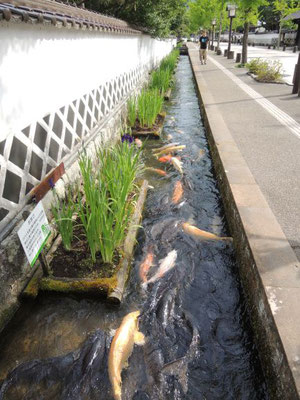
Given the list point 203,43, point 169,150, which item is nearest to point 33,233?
point 169,150

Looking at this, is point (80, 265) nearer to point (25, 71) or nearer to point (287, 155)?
point (25, 71)

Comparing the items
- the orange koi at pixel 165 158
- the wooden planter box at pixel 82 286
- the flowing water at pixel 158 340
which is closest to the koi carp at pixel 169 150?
the orange koi at pixel 165 158

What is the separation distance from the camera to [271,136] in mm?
5801

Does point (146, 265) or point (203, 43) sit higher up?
point (203, 43)

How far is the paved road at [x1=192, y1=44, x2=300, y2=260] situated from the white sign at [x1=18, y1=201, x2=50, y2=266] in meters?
2.13

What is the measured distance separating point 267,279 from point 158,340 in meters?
0.98

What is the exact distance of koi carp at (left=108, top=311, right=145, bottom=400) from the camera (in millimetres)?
2084

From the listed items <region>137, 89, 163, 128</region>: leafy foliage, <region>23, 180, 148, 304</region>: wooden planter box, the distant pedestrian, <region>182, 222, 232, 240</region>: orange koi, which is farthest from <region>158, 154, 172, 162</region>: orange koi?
the distant pedestrian

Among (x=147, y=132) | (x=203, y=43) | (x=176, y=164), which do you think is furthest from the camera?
(x=203, y=43)

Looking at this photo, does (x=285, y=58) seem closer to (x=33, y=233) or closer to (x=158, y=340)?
(x=158, y=340)

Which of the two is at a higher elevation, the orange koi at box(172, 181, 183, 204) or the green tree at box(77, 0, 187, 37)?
the green tree at box(77, 0, 187, 37)

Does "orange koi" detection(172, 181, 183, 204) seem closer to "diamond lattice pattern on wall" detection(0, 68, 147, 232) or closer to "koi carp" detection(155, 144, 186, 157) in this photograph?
"koi carp" detection(155, 144, 186, 157)

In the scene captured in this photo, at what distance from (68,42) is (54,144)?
1468 millimetres

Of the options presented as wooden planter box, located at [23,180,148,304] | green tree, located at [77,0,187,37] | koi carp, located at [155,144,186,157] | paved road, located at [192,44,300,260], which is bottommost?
wooden planter box, located at [23,180,148,304]
